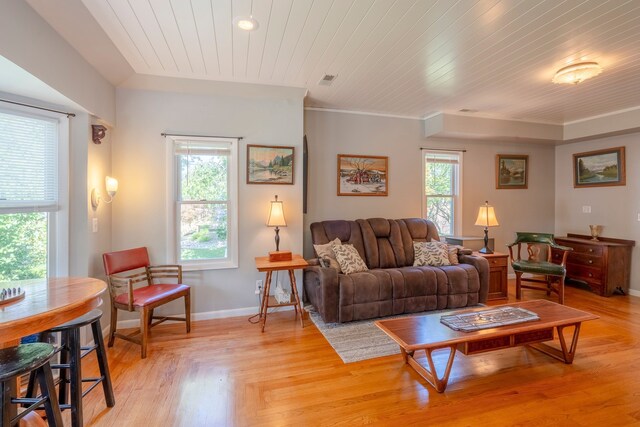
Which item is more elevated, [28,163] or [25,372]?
[28,163]

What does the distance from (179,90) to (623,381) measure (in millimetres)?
4565

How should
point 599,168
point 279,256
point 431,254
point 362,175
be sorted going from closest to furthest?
point 279,256 → point 431,254 → point 362,175 → point 599,168

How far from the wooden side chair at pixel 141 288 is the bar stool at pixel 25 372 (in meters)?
1.08

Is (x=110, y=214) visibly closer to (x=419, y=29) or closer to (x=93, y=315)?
(x=93, y=315)

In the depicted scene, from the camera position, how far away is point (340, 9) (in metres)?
1.96

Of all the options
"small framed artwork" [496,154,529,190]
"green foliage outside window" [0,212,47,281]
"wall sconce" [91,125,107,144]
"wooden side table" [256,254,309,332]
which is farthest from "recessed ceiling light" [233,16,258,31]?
"small framed artwork" [496,154,529,190]

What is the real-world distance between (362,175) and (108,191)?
9.91ft

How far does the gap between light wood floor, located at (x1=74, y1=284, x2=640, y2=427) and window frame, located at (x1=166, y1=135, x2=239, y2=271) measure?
0.77m

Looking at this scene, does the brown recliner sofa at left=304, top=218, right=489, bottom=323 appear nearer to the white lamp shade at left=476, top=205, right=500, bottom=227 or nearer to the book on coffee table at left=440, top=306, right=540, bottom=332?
the white lamp shade at left=476, top=205, right=500, bottom=227

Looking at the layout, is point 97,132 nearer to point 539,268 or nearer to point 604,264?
point 539,268

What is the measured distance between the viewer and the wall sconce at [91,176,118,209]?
2.63 meters

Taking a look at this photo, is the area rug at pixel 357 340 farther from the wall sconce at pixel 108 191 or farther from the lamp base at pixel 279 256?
the wall sconce at pixel 108 191

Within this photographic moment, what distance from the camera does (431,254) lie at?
146 inches

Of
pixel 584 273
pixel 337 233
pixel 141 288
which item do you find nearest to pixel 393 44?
pixel 337 233
